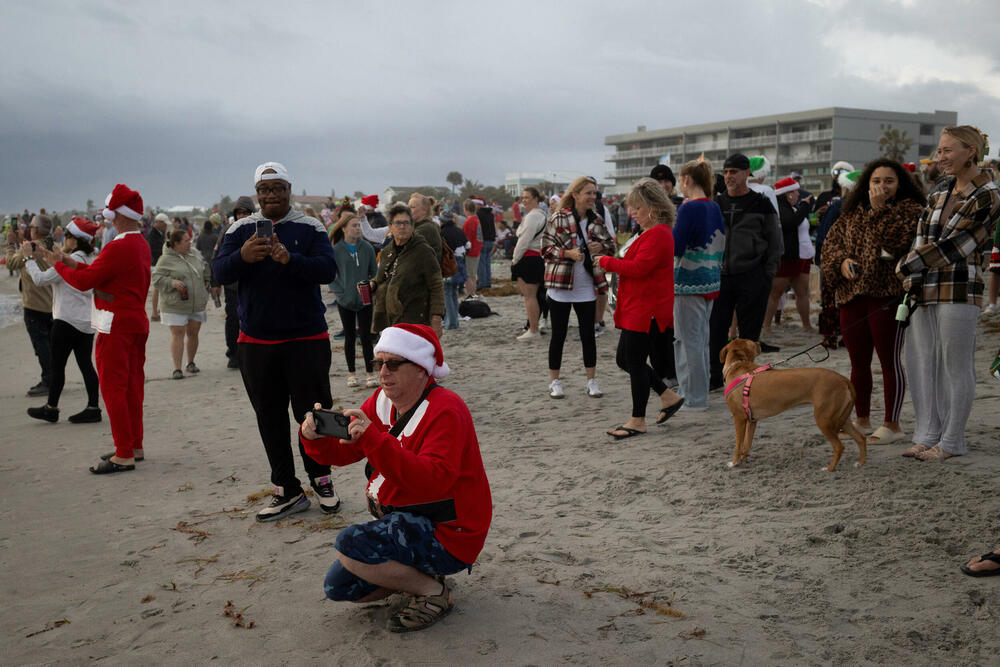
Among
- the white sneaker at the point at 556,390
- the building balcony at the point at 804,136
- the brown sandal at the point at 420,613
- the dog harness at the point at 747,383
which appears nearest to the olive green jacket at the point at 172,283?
the white sneaker at the point at 556,390

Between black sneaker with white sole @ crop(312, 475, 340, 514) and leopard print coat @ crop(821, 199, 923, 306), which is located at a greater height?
leopard print coat @ crop(821, 199, 923, 306)

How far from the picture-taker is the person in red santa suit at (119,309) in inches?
244

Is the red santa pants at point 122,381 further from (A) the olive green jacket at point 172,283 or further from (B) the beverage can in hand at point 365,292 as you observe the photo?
(A) the olive green jacket at point 172,283

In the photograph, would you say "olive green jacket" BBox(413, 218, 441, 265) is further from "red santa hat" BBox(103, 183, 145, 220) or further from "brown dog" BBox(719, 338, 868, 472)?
"brown dog" BBox(719, 338, 868, 472)

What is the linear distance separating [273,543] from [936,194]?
477 cm

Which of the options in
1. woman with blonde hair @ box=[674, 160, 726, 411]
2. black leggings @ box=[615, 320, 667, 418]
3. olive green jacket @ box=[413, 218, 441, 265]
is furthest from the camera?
olive green jacket @ box=[413, 218, 441, 265]

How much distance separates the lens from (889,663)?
3.08m

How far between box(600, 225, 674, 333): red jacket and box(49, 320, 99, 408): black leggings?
17.3 ft

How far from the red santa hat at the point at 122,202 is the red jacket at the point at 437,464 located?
3.84 metres

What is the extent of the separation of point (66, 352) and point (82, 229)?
1.26 metres

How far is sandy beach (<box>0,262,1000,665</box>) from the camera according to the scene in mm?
3342

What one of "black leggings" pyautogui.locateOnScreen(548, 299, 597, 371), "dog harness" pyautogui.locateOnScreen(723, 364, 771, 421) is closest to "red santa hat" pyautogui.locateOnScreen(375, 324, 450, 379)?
"dog harness" pyautogui.locateOnScreen(723, 364, 771, 421)

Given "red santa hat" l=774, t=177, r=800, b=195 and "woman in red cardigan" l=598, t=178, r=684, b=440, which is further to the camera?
"red santa hat" l=774, t=177, r=800, b=195

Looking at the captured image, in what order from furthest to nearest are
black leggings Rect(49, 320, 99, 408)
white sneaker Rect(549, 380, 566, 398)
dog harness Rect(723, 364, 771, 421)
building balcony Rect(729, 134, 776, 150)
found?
building balcony Rect(729, 134, 776, 150)
white sneaker Rect(549, 380, 566, 398)
black leggings Rect(49, 320, 99, 408)
dog harness Rect(723, 364, 771, 421)
